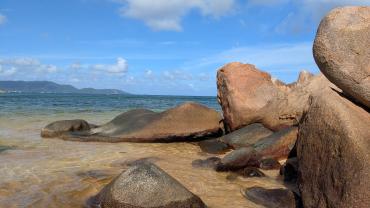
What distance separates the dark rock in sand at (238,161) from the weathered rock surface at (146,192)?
2.64 metres

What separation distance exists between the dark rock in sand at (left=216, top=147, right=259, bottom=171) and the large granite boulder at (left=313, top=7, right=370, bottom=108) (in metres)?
3.60

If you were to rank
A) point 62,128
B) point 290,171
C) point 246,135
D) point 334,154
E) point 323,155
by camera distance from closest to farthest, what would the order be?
1. point 334,154
2. point 323,155
3. point 290,171
4. point 246,135
5. point 62,128

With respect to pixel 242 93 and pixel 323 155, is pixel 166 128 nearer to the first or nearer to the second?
pixel 242 93

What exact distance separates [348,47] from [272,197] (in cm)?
274

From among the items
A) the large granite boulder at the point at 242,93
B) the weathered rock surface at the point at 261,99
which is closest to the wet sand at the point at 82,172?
the large granite boulder at the point at 242,93

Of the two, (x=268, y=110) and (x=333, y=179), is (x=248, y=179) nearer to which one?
(x=333, y=179)

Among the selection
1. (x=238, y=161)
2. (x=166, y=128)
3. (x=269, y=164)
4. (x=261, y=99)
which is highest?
(x=261, y=99)

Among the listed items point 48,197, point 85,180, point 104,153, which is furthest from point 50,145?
point 48,197

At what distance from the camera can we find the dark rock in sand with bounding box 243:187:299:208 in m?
6.84

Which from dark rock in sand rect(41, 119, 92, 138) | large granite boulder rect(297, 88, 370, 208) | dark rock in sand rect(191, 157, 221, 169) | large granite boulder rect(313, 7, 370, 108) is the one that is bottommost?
dark rock in sand rect(191, 157, 221, 169)

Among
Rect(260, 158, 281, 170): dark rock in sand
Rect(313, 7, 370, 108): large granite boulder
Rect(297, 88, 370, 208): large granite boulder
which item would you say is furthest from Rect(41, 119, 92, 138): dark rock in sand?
Rect(313, 7, 370, 108): large granite boulder

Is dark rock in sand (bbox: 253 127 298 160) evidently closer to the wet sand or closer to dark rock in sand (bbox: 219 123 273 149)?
the wet sand

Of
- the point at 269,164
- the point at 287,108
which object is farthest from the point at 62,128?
the point at 269,164

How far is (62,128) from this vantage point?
623 inches
